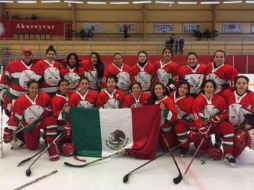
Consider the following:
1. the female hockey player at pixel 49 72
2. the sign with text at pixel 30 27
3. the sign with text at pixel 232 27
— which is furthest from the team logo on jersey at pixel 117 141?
the sign with text at pixel 232 27

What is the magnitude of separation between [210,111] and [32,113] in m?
2.03

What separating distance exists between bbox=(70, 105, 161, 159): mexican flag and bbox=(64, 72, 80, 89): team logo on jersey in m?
0.70

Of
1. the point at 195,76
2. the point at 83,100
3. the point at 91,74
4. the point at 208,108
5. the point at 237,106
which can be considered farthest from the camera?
the point at 91,74

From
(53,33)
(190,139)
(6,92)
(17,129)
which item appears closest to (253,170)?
(190,139)

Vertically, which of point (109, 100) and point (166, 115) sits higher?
point (109, 100)

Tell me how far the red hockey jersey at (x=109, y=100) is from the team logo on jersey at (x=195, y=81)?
2.90 ft

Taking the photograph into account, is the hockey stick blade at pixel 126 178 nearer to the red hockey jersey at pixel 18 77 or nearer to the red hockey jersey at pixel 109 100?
the red hockey jersey at pixel 109 100

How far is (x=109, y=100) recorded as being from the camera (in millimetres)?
4227

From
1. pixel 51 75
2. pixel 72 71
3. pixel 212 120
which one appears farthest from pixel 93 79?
pixel 212 120

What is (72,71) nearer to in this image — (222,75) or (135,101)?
(135,101)

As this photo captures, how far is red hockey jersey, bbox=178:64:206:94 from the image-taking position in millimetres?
4344

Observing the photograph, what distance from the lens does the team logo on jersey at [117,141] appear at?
4016mm

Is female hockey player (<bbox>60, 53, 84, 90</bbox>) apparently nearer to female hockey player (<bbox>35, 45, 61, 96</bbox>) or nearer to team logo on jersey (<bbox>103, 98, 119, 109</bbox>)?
female hockey player (<bbox>35, 45, 61, 96</bbox>)

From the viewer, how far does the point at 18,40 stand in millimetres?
16297
